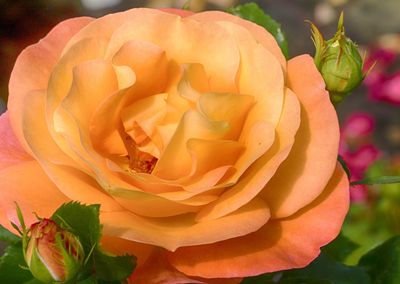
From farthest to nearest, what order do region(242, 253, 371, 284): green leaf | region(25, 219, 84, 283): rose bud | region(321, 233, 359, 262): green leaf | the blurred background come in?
the blurred background, region(321, 233, 359, 262): green leaf, region(242, 253, 371, 284): green leaf, region(25, 219, 84, 283): rose bud

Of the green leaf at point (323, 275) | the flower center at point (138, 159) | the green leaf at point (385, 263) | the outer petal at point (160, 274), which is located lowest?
the green leaf at point (385, 263)

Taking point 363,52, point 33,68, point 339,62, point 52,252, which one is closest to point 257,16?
point 339,62

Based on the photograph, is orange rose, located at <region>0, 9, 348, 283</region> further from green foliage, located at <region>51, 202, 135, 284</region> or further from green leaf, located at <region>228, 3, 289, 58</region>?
green leaf, located at <region>228, 3, 289, 58</region>

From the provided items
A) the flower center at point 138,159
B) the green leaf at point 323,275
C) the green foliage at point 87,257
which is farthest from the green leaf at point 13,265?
the green leaf at point 323,275

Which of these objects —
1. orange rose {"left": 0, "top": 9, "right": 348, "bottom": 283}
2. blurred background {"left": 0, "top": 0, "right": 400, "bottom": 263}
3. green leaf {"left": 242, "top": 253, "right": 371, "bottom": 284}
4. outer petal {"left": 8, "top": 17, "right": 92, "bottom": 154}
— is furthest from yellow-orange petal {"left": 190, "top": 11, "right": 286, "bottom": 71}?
blurred background {"left": 0, "top": 0, "right": 400, "bottom": 263}

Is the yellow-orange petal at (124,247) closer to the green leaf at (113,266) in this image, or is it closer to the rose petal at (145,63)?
the green leaf at (113,266)

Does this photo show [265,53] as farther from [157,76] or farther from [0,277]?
[0,277]

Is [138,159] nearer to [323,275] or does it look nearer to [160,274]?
[160,274]

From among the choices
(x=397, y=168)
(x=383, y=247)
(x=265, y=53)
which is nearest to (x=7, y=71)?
(x=397, y=168)
